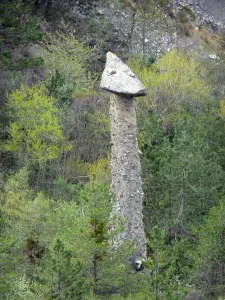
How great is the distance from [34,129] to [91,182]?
14465 millimetres

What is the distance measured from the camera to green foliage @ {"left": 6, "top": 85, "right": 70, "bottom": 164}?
26219mm

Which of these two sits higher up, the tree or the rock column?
the rock column

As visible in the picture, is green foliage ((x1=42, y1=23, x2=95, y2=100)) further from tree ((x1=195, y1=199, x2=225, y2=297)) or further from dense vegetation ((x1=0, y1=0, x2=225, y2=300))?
tree ((x1=195, y1=199, x2=225, y2=297))

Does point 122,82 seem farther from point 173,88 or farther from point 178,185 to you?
point 173,88

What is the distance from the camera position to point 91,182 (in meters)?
12.7

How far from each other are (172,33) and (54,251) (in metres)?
38.2

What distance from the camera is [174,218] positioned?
20203 millimetres

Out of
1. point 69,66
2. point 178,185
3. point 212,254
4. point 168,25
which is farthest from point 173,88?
point 212,254

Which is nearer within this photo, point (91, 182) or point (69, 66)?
point (91, 182)

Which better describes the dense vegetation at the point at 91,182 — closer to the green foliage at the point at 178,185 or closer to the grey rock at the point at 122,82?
the green foliage at the point at 178,185

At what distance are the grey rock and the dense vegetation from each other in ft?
8.13

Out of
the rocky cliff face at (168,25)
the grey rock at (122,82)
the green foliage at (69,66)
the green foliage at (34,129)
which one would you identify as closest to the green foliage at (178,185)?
the grey rock at (122,82)

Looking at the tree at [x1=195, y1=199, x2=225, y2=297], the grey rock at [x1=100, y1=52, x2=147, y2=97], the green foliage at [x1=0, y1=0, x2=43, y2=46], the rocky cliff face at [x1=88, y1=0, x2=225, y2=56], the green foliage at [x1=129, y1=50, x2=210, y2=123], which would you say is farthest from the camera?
the rocky cliff face at [x1=88, y1=0, x2=225, y2=56]

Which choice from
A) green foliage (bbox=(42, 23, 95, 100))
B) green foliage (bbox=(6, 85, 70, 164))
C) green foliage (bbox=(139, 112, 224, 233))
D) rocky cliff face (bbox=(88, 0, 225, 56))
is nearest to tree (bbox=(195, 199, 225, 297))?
green foliage (bbox=(139, 112, 224, 233))
